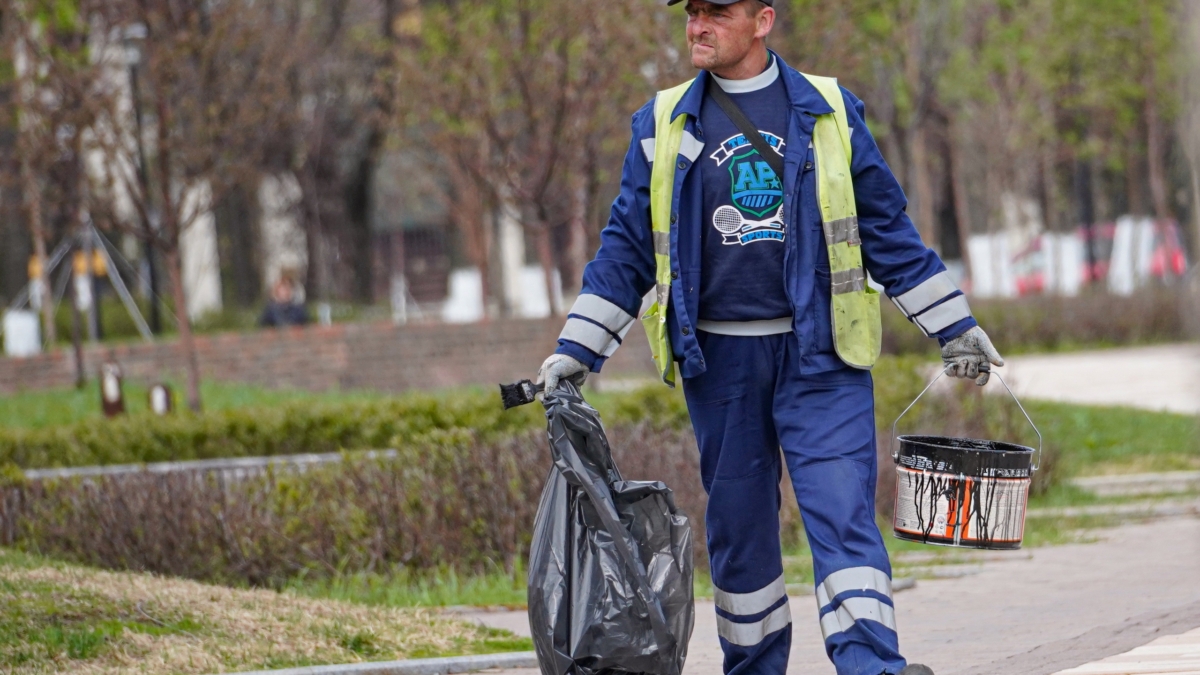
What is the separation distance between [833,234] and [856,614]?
993 millimetres

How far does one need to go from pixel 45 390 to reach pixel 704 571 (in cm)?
1188

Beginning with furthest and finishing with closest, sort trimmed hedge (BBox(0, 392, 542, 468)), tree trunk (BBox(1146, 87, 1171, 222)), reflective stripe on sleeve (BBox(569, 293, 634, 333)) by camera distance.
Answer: tree trunk (BBox(1146, 87, 1171, 222)) < trimmed hedge (BBox(0, 392, 542, 468)) < reflective stripe on sleeve (BBox(569, 293, 634, 333))

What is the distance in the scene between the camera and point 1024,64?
24500 millimetres

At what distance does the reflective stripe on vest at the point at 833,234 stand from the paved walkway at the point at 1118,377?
743cm

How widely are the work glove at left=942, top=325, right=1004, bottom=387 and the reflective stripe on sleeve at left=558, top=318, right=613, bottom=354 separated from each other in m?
0.92

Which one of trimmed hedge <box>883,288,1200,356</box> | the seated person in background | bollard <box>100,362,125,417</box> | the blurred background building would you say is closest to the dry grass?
the blurred background building

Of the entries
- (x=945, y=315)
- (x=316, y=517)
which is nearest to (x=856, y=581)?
(x=945, y=315)

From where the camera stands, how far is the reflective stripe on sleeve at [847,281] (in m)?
4.63

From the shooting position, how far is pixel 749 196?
→ 15.5ft

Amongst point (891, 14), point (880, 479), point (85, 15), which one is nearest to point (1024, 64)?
point (891, 14)

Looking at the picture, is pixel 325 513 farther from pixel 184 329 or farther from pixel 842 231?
pixel 184 329

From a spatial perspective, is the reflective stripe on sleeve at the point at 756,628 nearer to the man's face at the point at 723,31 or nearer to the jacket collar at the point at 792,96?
the jacket collar at the point at 792,96

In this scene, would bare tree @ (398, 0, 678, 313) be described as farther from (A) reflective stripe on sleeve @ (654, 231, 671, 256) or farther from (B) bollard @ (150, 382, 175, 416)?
(A) reflective stripe on sleeve @ (654, 231, 671, 256)

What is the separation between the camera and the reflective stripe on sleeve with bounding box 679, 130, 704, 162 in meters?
4.74
